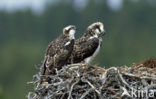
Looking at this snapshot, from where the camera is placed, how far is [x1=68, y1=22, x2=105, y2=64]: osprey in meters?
15.1

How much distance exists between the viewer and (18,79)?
57.5 meters

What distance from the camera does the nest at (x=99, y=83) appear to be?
42.8ft

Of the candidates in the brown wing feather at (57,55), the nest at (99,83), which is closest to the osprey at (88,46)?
the brown wing feather at (57,55)

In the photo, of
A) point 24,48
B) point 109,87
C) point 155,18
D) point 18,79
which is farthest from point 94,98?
point 155,18

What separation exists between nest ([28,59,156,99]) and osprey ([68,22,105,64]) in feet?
4.14

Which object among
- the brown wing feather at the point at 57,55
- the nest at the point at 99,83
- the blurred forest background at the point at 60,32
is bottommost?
the nest at the point at 99,83

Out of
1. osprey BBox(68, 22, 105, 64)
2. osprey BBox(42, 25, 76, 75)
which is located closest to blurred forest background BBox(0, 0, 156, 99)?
osprey BBox(68, 22, 105, 64)

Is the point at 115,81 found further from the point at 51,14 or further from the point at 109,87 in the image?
the point at 51,14

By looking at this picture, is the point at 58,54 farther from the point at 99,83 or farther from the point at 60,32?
the point at 60,32

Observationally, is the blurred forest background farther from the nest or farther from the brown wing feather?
the nest

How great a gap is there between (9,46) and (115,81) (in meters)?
60.9

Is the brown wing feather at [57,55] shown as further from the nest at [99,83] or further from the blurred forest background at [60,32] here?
the blurred forest background at [60,32]

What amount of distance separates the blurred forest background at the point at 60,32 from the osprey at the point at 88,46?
32.3m

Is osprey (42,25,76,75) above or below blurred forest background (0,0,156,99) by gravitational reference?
below
